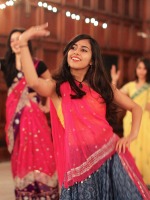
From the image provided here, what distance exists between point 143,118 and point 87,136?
7.67 feet

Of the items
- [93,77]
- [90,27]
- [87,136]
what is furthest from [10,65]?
[90,27]

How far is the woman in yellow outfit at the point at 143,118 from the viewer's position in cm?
413

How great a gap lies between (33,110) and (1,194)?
91 centimetres

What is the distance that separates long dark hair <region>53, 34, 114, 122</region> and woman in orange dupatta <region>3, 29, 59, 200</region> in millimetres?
973

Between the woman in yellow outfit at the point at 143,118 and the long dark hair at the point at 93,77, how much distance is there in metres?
1.93

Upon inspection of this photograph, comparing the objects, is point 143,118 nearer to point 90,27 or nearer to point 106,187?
point 90,27

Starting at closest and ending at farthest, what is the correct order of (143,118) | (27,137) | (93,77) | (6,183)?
(93,77), (27,137), (6,183), (143,118)

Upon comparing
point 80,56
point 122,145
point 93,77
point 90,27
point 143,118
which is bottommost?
point 143,118

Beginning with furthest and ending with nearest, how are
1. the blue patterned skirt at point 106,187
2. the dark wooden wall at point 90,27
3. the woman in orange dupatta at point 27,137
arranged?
the dark wooden wall at point 90,27, the woman in orange dupatta at point 27,137, the blue patterned skirt at point 106,187

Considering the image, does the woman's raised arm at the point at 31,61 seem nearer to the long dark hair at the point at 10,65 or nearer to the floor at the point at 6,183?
the long dark hair at the point at 10,65

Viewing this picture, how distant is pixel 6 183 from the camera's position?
12.6ft

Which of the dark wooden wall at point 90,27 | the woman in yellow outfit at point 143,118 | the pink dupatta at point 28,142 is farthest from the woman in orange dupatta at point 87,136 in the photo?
the dark wooden wall at point 90,27

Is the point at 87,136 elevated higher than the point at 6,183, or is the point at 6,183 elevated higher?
the point at 87,136

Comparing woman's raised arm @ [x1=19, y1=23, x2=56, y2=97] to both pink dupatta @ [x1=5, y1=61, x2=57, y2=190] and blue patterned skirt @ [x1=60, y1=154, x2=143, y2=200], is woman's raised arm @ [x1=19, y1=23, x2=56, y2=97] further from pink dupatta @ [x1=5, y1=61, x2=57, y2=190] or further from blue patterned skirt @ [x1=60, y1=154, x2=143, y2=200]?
pink dupatta @ [x1=5, y1=61, x2=57, y2=190]
